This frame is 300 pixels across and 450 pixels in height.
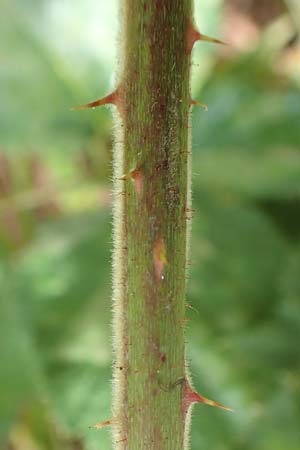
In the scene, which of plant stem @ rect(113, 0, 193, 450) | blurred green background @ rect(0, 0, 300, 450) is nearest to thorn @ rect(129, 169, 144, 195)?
plant stem @ rect(113, 0, 193, 450)

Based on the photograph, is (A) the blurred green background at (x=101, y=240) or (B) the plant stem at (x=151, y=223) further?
(A) the blurred green background at (x=101, y=240)

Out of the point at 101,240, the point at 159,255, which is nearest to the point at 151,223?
the point at 159,255

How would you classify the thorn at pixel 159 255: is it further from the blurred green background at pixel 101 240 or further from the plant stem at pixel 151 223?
the blurred green background at pixel 101 240

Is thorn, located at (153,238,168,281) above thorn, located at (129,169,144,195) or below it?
below

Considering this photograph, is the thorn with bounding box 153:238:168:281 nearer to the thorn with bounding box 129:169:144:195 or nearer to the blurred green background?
the thorn with bounding box 129:169:144:195

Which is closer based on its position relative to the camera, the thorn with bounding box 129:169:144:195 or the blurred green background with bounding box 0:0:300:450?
the thorn with bounding box 129:169:144:195

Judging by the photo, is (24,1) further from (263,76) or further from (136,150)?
(136,150)

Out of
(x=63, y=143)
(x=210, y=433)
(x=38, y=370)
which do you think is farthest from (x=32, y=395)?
(x=63, y=143)

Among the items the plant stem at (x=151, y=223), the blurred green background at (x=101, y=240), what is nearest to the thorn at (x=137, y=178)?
the plant stem at (x=151, y=223)

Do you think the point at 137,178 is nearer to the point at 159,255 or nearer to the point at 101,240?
Answer: the point at 159,255
